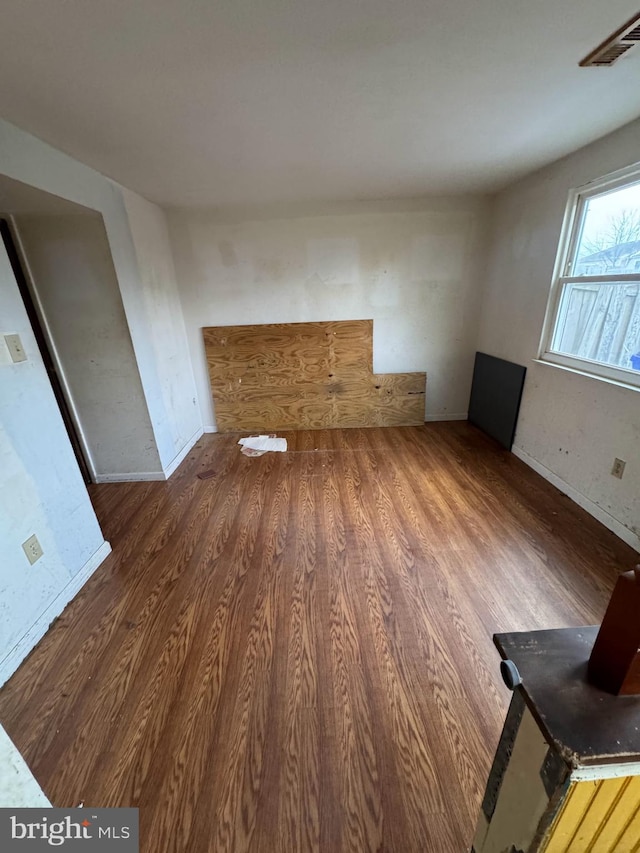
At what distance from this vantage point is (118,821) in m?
1.00

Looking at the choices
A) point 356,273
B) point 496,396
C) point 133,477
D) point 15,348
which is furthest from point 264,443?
point 496,396

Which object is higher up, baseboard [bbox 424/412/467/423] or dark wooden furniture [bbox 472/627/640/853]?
dark wooden furniture [bbox 472/627/640/853]

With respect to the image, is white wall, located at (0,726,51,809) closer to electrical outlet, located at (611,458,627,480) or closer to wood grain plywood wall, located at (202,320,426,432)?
electrical outlet, located at (611,458,627,480)

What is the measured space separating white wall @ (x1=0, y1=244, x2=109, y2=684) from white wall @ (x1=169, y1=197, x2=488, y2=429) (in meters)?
2.08

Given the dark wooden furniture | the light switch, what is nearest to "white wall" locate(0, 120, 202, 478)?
the light switch

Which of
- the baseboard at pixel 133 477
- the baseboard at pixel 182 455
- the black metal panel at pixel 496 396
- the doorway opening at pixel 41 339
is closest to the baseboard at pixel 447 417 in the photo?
the black metal panel at pixel 496 396

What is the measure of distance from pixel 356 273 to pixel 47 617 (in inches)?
139

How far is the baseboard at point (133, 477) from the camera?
9.73 ft

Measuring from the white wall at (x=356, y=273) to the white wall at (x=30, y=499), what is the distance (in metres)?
2.08

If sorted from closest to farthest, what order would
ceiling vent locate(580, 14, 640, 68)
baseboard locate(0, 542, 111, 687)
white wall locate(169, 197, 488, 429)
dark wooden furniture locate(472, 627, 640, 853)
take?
1. dark wooden furniture locate(472, 627, 640, 853)
2. ceiling vent locate(580, 14, 640, 68)
3. baseboard locate(0, 542, 111, 687)
4. white wall locate(169, 197, 488, 429)

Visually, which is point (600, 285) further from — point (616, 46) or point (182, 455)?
point (182, 455)

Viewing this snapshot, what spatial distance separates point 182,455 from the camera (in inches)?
133

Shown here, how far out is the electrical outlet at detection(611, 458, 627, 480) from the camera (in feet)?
6.66

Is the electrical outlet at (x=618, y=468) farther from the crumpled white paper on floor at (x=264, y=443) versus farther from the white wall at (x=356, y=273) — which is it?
the crumpled white paper on floor at (x=264, y=443)
